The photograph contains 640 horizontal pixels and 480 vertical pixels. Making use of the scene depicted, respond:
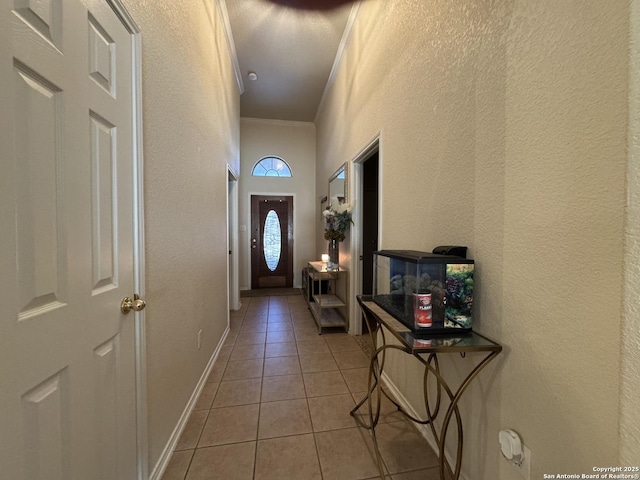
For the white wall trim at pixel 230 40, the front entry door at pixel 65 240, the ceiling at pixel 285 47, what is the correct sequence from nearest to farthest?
the front entry door at pixel 65 240, the white wall trim at pixel 230 40, the ceiling at pixel 285 47

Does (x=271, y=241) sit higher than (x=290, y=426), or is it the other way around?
(x=271, y=241)

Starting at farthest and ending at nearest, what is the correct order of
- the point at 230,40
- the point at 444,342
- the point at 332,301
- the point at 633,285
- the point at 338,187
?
the point at 338,187 < the point at 332,301 < the point at 230,40 < the point at 444,342 < the point at 633,285

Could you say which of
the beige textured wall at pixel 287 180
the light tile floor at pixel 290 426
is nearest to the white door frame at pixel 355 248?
the light tile floor at pixel 290 426

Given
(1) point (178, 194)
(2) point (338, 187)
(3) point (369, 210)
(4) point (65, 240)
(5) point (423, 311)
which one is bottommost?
(5) point (423, 311)

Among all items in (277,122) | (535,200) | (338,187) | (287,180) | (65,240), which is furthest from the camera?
(287,180)

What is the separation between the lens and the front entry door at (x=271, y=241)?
202 inches

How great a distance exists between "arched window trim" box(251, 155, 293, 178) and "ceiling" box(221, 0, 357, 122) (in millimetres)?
1089

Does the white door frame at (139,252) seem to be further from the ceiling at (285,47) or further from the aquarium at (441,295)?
the ceiling at (285,47)

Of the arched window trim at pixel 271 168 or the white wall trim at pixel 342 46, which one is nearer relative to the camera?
the white wall trim at pixel 342 46

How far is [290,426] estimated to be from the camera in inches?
62.0

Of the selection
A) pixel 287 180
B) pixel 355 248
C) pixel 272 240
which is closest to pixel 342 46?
pixel 355 248

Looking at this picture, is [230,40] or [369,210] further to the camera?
[369,210]

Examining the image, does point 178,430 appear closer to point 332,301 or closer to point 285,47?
point 332,301

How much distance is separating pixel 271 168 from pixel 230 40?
8.32 feet
